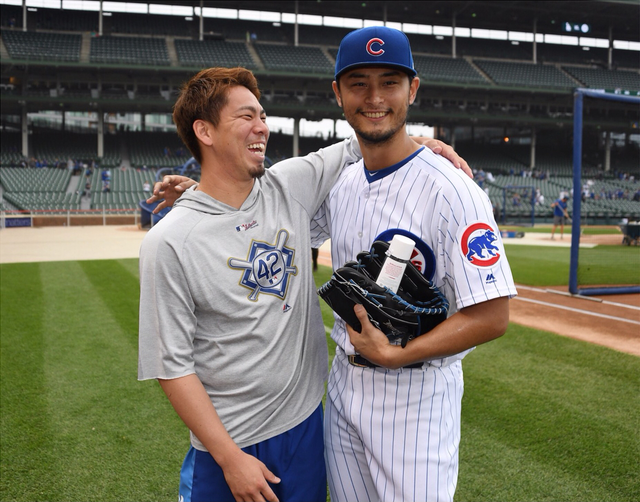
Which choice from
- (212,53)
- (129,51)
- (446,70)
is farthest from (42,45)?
(446,70)

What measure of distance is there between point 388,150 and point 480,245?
52 centimetres

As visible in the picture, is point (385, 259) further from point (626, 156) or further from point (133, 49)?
point (626, 156)

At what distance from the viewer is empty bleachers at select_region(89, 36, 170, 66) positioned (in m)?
35.2

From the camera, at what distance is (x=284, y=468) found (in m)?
1.93

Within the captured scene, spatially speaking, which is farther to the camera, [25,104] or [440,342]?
[25,104]

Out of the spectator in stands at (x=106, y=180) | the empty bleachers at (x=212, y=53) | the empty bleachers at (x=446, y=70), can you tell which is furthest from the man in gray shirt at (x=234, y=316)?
the empty bleachers at (x=446, y=70)

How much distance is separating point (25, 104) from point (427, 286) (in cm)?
4006

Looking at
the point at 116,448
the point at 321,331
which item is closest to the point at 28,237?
the point at 116,448

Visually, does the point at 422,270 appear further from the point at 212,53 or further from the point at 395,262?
the point at 212,53

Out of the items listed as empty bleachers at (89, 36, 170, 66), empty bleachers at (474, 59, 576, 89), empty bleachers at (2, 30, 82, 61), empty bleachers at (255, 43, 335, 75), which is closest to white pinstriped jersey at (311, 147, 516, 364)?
empty bleachers at (255, 43, 335, 75)

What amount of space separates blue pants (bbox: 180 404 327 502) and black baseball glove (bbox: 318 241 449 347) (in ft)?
1.77

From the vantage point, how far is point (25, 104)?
3503cm

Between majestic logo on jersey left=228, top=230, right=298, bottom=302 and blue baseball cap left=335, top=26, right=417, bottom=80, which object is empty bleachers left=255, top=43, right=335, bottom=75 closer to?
blue baseball cap left=335, top=26, right=417, bottom=80

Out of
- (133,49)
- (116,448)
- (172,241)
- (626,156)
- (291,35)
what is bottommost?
(116,448)
